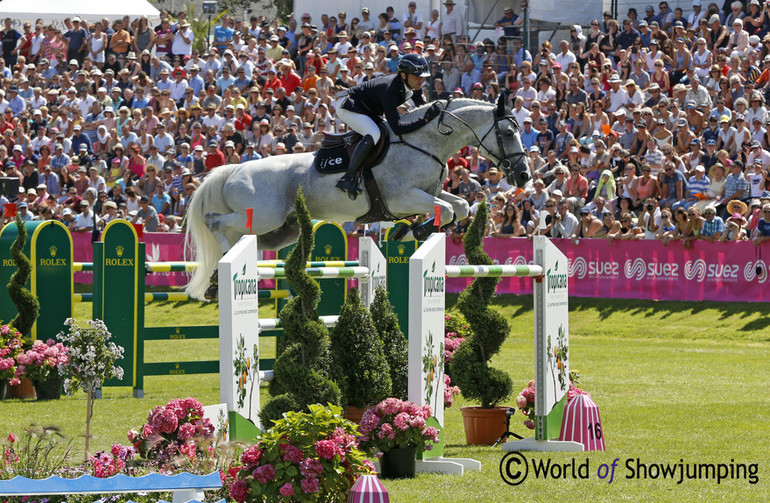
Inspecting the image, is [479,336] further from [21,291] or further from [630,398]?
[21,291]

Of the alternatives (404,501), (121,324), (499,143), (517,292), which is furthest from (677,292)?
(404,501)

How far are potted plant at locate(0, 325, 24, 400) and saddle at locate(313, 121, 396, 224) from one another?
11.0 feet

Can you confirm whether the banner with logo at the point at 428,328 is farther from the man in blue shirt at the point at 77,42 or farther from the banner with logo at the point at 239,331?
the man in blue shirt at the point at 77,42

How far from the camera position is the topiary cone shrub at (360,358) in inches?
308

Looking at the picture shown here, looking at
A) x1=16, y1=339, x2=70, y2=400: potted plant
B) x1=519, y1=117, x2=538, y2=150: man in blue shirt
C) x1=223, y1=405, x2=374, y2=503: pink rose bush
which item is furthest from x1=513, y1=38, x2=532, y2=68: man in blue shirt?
x1=223, y1=405, x2=374, y2=503: pink rose bush

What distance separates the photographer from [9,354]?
11516 millimetres

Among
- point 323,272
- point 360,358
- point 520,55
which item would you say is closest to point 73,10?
point 520,55

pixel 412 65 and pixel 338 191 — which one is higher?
pixel 412 65

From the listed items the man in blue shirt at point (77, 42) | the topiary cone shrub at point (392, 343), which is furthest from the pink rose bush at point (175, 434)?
the man in blue shirt at point (77, 42)

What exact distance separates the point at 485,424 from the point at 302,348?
189 cm

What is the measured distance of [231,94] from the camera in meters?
24.9

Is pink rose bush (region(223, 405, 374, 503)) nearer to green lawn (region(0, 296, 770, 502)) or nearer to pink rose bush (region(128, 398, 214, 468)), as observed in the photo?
pink rose bush (region(128, 398, 214, 468))

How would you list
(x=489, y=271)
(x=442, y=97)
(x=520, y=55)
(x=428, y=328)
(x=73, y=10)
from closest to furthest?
(x=428, y=328) → (x=489, y=271) → (x=442, y=97) → (x=520, y=55) → (x=73, y=10)

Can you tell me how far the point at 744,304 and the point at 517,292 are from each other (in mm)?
3859
